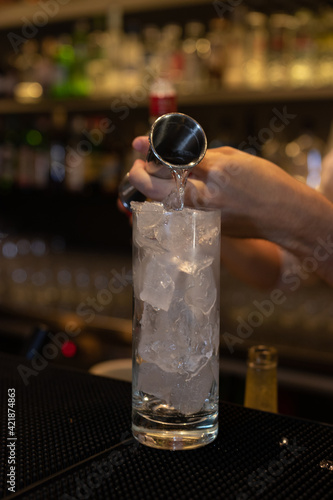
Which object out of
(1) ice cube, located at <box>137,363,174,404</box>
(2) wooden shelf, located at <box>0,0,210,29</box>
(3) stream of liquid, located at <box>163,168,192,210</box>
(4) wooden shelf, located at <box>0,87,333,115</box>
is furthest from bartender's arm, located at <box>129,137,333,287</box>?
(2) wooden shelf, located at <box>0,0,210,29</box>

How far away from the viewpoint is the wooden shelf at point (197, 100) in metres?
2.32

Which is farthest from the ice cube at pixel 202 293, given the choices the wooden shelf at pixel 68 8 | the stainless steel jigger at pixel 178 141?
the wooden shelf at pixel 68 8

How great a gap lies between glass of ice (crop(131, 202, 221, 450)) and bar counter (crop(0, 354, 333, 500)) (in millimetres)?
32

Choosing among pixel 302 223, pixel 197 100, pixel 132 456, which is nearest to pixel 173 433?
pixel 132 456

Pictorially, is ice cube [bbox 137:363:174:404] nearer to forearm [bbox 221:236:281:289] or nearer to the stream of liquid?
the stream of liquid

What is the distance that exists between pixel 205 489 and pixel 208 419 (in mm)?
102

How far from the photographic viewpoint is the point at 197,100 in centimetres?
258

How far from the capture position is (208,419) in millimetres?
649

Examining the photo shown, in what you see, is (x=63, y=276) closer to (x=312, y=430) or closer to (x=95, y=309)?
(x=95, y=309)

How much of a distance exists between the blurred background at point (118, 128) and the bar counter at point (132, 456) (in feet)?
2.72

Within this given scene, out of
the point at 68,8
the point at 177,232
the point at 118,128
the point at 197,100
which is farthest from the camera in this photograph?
the point at 118,128

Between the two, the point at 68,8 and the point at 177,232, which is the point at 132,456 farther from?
the point at 68,8

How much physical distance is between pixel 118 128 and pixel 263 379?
250 centimetres

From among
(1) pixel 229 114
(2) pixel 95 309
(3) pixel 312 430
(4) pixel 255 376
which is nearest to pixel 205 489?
(3) pixel 312 430
